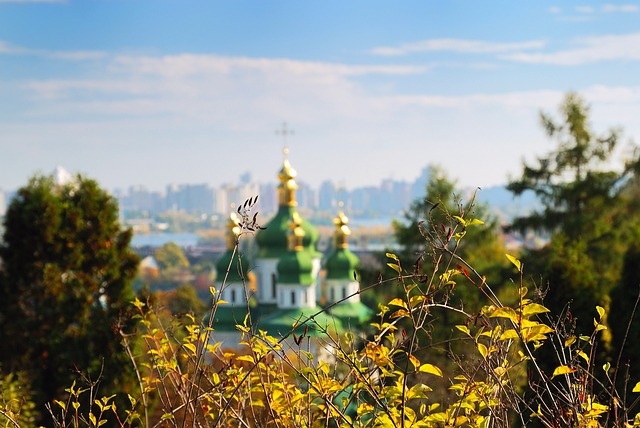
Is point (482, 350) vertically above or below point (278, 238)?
above

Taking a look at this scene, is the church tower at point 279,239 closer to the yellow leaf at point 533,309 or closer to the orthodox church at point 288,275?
the orthodox church at point 288,275

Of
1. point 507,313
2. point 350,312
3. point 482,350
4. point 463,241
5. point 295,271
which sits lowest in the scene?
point 350,312

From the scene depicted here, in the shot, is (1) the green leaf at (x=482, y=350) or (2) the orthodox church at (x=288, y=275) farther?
(2) the orthodox church at (x=288, y=275)

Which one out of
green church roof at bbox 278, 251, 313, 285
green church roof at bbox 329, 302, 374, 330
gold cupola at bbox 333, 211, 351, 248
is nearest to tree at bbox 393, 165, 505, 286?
green church roof at bbox 329, 302, 374, 330

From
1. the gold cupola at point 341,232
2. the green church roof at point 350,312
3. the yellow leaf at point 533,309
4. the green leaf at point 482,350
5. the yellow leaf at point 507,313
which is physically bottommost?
the green church roof at point 350,312

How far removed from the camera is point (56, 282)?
11.0m

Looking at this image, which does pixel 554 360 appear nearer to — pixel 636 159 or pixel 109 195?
pixel 109 195

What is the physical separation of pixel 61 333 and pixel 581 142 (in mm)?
10259

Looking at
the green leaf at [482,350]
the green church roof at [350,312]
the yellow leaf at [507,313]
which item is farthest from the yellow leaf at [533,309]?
the green church roof at [350,312]

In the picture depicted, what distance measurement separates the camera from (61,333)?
11.0 meters

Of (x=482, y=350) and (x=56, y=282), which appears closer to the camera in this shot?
(x=482, y=350)

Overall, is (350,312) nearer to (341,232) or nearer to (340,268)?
(340,268)

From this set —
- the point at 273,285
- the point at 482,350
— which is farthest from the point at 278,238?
the point at 482,350

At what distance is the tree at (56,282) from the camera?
35.7 feet
